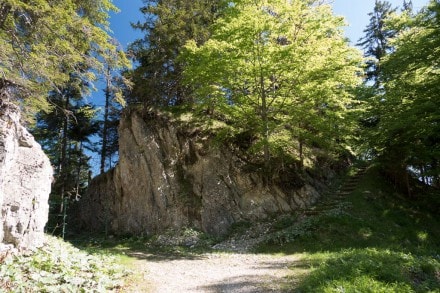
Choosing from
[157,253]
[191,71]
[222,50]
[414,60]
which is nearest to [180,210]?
[157,253]

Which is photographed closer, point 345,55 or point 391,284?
point 391,284

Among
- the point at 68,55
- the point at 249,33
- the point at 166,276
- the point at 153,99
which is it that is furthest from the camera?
the point at 153,99

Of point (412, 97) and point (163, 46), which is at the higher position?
point (163, 46)

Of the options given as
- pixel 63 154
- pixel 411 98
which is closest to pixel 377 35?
pixel 411 98

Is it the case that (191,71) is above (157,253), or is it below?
above

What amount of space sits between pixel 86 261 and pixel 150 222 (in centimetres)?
894

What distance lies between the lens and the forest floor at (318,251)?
22.6ft

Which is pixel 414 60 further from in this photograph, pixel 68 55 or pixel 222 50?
pixel 68 55

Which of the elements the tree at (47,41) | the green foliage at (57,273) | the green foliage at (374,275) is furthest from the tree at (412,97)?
the green foliage at (57,273)

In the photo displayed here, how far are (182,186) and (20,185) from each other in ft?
30.1

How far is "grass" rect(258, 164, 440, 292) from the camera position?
6492 mm

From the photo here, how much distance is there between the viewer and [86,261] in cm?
773

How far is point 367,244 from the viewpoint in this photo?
40.0 ft

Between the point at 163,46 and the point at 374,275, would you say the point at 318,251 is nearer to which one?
the point at 374,275
